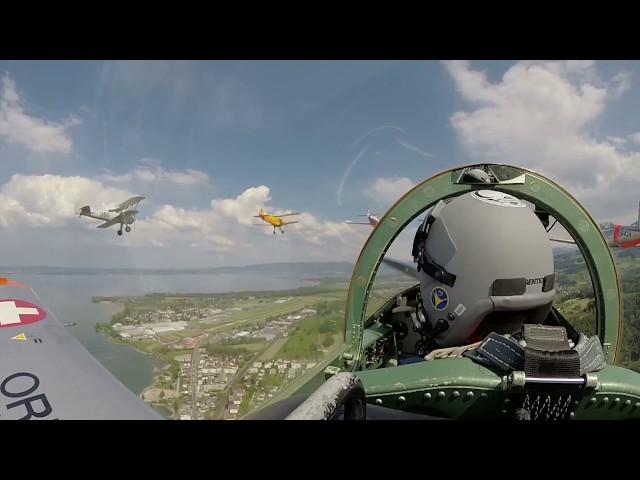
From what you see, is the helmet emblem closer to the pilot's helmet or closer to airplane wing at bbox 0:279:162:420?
the pilot's helmet

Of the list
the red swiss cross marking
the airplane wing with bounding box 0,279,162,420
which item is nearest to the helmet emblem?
the airplane wing with bounding box 0,279,162,420

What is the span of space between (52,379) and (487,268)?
81.0 inches

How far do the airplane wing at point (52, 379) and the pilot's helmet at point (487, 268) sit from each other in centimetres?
148

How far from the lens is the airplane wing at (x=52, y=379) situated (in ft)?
4.34

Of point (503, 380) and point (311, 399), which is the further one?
point (503, 380)

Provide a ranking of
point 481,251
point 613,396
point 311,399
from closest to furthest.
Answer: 1. point 311,399
2. point 613,396
3. point 481,251

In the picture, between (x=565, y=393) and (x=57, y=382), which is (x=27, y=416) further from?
(x=565, y=393)

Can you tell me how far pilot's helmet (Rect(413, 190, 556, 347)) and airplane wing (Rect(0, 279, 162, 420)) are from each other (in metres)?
1.48

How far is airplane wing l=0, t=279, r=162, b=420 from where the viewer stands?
4.34 feet

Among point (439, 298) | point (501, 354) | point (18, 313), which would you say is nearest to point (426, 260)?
point (439, 298)

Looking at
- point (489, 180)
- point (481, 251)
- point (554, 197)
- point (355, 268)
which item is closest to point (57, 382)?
point (355, 268)

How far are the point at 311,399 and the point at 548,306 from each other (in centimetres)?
178

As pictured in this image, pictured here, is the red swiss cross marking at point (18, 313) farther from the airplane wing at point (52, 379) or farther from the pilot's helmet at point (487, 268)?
the pilot's helmet at point (487, 268)

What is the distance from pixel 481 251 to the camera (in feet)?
6.07
